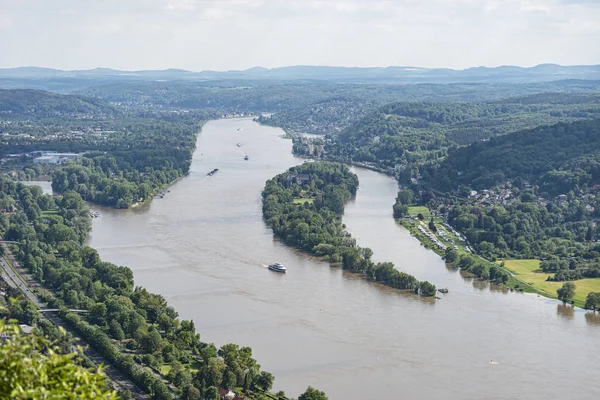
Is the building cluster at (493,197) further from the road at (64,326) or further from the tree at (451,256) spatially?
the road at (64,326)

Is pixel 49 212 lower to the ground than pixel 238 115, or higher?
lower

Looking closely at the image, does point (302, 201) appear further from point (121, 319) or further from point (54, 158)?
point (54, 158)

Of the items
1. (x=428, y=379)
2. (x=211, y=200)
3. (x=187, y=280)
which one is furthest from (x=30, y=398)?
(x=211, y=200)

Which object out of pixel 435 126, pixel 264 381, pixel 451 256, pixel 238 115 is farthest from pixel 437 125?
pixel 264 381

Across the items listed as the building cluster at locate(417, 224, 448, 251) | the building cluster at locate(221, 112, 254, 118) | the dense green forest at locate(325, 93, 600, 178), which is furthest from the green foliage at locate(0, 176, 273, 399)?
the building cluster at locate(221, 112, 254, 118)

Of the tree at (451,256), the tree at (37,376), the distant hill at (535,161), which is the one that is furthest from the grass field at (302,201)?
the tree at (37,376)
